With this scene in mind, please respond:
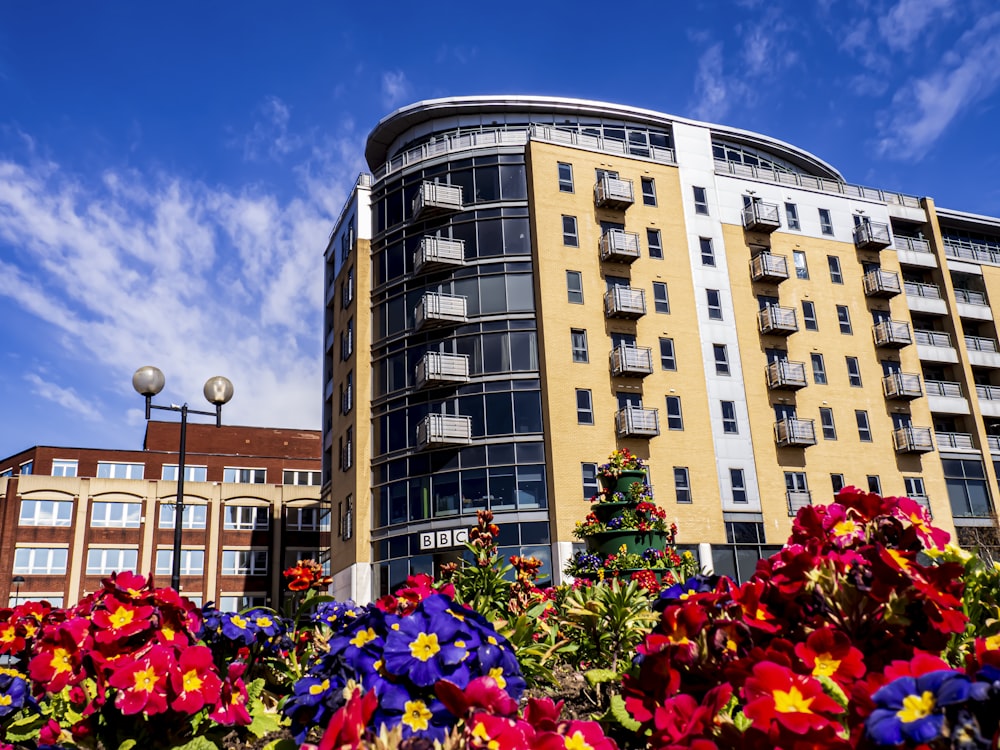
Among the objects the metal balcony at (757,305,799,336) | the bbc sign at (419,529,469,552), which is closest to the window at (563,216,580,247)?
the metal balcony at (757,305,799,336)

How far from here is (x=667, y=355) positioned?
38219 mm

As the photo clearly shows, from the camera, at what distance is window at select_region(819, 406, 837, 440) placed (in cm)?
4016

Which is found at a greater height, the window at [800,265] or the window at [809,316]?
the window at [800,265]

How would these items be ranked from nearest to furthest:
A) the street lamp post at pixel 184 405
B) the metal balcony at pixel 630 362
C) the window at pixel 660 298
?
the street lamp post at pixel 184 405
the metal balcony at pixel 630 362
the window at pixel 660 298

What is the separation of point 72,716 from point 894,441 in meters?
43.3

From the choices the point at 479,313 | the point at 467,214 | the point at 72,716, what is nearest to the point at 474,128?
the point at 467,214

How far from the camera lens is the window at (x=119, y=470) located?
63.4 meters

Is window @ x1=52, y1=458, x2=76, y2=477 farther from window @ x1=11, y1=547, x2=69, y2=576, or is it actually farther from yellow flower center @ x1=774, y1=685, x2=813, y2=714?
yellow flower center @ x1=774, y1=685, x2=813, y2=714

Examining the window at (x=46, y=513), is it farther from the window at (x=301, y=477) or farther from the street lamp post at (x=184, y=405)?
the street lamp post at (x=184, y=405)

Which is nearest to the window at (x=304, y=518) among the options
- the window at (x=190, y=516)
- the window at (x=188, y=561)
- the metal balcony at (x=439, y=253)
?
the window at (x=190, y=516)

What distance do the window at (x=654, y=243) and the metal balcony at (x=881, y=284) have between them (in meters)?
12.8

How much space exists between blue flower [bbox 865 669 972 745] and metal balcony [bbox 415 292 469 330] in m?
34.3

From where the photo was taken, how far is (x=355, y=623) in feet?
11.5

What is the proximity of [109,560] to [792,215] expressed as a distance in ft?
162
